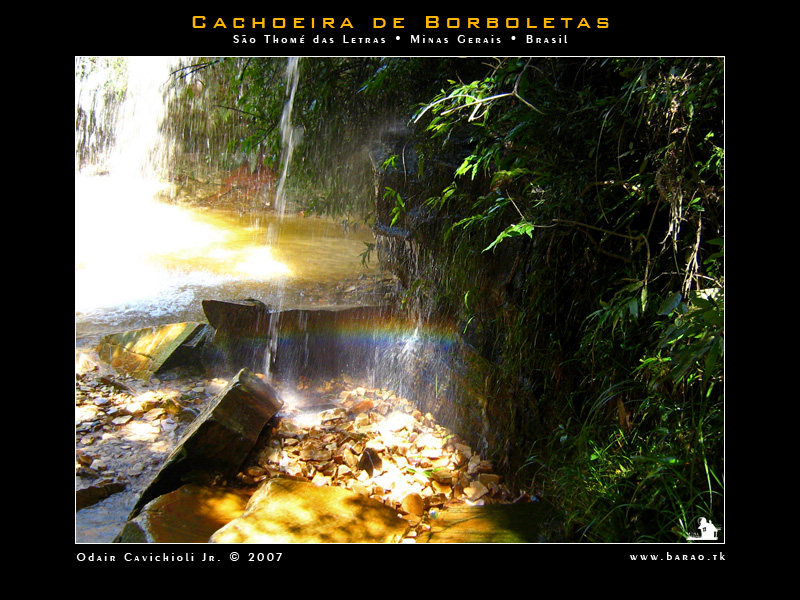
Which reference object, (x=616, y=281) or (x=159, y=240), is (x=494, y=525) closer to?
(x=616, y=281)

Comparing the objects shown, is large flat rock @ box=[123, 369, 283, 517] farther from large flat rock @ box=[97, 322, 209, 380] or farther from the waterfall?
the waterfall

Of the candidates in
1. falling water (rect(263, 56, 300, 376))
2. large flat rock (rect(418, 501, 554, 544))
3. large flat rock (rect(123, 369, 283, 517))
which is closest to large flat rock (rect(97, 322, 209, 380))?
falling water (rect(263, 56, 300, 376))

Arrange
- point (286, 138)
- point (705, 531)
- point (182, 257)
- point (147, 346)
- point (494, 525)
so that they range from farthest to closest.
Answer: point (182, 257) → point (147, 346) → point (286, 138) → point (494, 525) → point (705, 531)

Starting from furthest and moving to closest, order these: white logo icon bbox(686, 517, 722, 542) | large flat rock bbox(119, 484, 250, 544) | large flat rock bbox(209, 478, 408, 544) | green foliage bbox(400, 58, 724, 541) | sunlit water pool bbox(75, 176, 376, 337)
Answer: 1. sunlit water pool bbox(75, 176, 376, 337)
2. large flat rock bbox(119, 484, 250, 544)
3. large flat rock bbox(209, 478, 408, 544)
4. green foliage bbox(400, 58, 724, 541)
5. white logo icon bbox(686, 517, 722, 542)

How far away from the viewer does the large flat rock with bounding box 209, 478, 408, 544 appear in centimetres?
217

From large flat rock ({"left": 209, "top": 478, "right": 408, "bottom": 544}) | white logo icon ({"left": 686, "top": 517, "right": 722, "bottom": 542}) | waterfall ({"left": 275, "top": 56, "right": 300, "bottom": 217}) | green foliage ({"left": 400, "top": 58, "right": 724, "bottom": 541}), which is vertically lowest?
large flat rock ({"left": 209, "top": 478, "right": 408, "bottom": 544})

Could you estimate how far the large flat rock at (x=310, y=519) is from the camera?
2172 millimetres

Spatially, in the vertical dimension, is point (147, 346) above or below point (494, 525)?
above

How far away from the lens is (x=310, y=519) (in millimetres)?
2297

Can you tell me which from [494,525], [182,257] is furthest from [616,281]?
[182,257]

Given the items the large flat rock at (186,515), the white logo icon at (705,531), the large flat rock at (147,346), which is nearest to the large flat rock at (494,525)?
the white logo icon at (705,531)

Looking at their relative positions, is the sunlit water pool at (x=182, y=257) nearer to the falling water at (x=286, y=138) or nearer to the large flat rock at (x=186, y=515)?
the falling water at (x=286, y=138)

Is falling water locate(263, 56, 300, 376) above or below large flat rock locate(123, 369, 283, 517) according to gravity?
above

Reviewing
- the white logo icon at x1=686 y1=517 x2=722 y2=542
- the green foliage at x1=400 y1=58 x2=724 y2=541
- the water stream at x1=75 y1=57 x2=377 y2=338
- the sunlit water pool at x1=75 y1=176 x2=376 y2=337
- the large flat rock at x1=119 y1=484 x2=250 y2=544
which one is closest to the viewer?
the white logo icon at x1=686 y1=517 x2=722 y2=542
